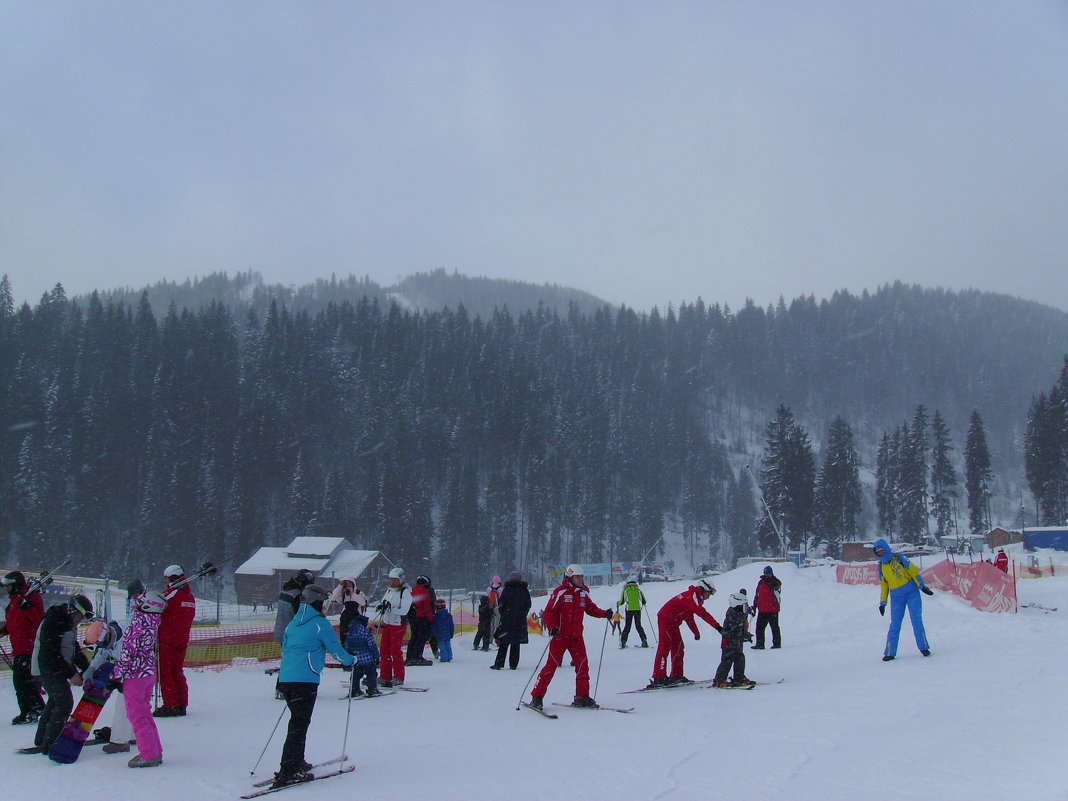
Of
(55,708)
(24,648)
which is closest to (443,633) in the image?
(24,648)

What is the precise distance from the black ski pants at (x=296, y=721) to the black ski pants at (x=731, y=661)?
21.0 feet

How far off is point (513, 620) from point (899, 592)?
657 centimetres

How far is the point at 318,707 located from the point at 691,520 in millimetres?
96968

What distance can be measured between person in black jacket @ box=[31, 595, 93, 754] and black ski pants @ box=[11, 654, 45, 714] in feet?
5.05

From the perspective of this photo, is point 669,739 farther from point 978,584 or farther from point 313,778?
point 978,584

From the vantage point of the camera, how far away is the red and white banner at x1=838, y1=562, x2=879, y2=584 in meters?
28.2

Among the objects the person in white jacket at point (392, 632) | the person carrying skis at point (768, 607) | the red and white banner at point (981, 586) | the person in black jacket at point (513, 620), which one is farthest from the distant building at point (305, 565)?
the person in white jacket at point (392, 632)

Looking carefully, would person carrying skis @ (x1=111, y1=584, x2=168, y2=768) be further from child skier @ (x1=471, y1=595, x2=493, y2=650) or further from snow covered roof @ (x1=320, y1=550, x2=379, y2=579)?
snow covered roof @ (x1=320, y1=550, x2=379, y2=579)

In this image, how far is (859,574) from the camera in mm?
28844

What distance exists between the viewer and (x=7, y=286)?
10106cm

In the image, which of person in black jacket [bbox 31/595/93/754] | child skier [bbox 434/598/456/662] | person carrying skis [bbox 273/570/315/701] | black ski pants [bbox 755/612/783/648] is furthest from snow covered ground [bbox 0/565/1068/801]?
child skier [bbox 434/598/456/662]

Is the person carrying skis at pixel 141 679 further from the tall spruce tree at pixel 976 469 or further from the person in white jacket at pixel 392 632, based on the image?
the tall spruce tree at pixel 976 469

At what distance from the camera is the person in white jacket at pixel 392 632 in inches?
502

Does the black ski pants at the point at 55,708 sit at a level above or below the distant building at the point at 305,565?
above
